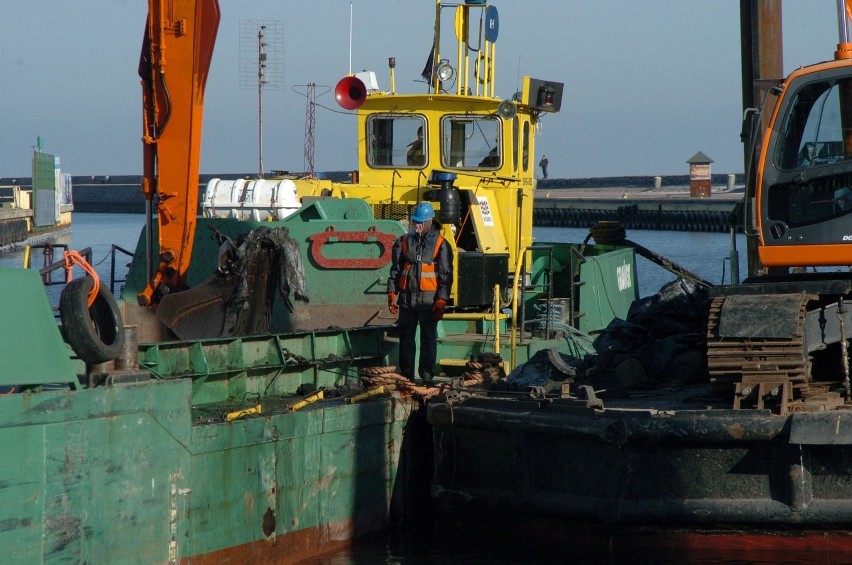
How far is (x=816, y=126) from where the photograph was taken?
811 centimetres

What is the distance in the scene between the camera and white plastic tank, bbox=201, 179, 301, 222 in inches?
540

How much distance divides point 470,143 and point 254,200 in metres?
2.93

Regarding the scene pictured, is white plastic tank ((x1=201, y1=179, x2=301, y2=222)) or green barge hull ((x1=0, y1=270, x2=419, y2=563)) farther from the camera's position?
white plastic tank ((x1=201, y1=179, x2=301, y2=222))

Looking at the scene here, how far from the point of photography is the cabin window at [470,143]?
12.6 m

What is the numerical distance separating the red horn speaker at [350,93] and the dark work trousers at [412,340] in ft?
12.1

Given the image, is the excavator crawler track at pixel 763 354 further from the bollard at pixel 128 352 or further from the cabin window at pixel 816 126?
the bollard at pixel 128 352

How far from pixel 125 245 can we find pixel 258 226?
36469 mm

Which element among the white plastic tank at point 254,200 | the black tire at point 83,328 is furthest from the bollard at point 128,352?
the white plastic tank at point 254,200

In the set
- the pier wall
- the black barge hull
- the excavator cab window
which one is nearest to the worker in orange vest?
the black barge hull

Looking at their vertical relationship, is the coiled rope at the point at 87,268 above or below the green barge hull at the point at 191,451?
above

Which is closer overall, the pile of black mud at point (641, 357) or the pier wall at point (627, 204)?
the pile of black mud at point (641, 357)

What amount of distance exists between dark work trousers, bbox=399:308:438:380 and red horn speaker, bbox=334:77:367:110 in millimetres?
3700

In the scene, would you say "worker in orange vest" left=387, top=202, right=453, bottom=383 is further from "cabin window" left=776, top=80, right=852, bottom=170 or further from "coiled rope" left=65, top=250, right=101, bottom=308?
"coiled rope" left=65, top=250, right=101, bottom=308

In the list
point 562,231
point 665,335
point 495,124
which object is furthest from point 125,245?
point 665,335
